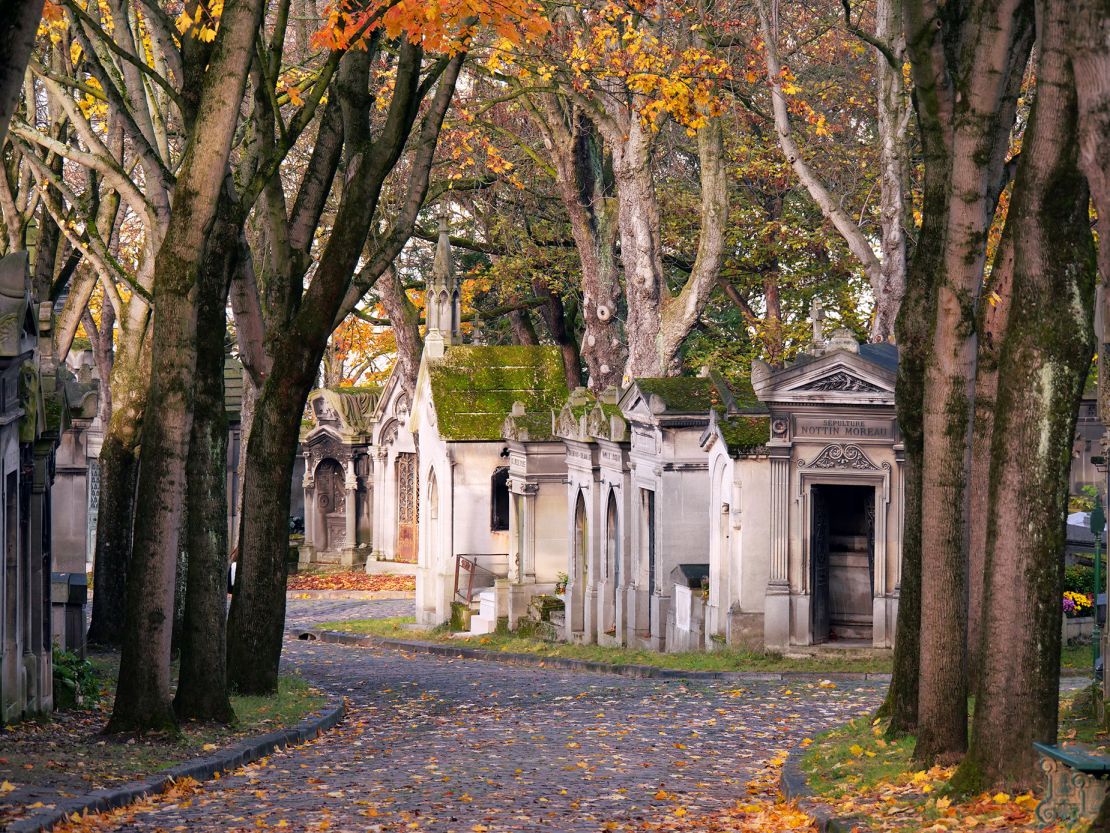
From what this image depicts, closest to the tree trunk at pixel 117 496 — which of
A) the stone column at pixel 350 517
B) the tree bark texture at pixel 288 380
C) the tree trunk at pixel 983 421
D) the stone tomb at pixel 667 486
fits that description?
the tree bark texture at pixel 288 380

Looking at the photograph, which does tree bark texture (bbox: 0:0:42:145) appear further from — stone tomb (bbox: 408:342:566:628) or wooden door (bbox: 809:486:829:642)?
stone tomb (bbox: 408:342:566:628)

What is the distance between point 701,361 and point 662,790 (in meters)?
24.4

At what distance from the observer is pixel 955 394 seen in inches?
374

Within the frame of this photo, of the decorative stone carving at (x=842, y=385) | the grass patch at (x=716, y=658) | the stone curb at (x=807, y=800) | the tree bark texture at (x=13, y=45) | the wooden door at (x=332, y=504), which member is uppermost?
the tree bark texture at (x=13, y=45)

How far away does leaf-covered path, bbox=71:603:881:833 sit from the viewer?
9.01 m

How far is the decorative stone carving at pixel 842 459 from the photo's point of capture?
18.9 metres

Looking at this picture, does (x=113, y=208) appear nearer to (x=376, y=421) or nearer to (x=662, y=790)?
(x=662, y=790)

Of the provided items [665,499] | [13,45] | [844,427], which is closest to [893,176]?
[844,427]

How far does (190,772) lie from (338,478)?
99.0ft

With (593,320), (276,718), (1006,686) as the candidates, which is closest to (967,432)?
(1006,686)

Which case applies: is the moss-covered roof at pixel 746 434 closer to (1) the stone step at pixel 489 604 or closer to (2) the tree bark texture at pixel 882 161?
(2) the tree bark texture at pixel 882 161

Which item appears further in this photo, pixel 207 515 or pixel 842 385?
pixel 842 385

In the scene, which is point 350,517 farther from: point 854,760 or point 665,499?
point 854,760

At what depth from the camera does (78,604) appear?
1659 centimetres
